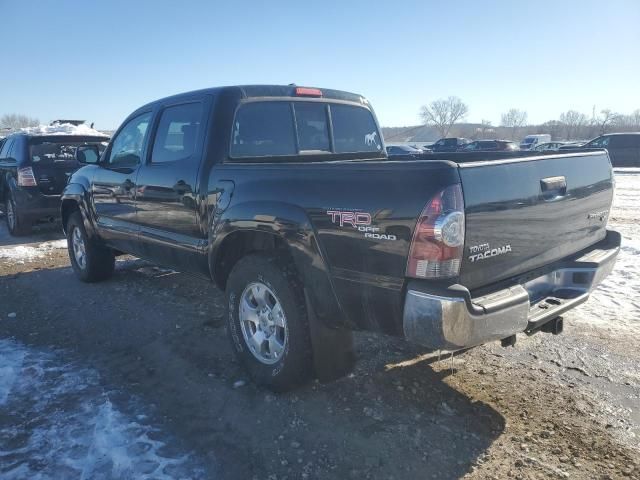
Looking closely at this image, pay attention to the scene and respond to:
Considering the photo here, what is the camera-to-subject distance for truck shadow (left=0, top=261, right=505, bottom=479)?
105 inches

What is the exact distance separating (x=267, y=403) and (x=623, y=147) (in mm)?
27775

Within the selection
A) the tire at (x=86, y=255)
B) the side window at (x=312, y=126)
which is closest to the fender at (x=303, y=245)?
the side window at (x=312, y=126)

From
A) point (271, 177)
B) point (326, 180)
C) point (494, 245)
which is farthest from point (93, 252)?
point (494, 245)

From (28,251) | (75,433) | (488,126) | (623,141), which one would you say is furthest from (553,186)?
(488,126)

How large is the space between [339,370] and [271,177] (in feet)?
4.40

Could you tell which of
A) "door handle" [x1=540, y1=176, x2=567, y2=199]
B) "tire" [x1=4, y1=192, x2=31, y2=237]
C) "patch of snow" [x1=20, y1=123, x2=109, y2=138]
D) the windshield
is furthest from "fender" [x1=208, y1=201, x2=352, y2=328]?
"tire" [x1=4, y1=192, x2=31, y2=237]

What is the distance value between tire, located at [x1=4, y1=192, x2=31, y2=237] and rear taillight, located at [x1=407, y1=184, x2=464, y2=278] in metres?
8.42

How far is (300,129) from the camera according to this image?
4156mm

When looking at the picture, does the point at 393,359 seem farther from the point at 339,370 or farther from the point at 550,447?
the point at 550,447

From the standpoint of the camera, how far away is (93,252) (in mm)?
5797

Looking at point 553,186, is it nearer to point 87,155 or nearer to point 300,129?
point 300,129

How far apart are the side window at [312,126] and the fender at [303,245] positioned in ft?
3.75

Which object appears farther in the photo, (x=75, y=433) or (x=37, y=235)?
(x=37, y=235)

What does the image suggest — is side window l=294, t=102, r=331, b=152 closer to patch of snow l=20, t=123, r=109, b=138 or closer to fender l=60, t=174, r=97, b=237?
fender l=60, t=174, r=97, b=237
